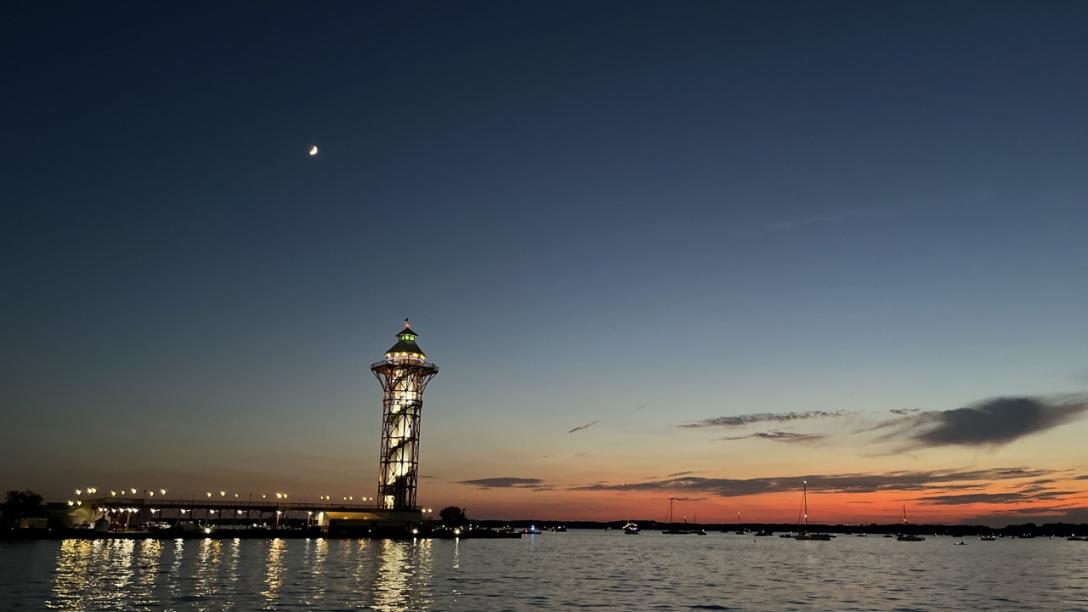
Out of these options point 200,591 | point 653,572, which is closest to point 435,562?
point 653,572

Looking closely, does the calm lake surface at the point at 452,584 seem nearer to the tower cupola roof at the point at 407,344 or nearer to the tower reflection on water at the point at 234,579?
the tower reflection on water at the point at 234,579

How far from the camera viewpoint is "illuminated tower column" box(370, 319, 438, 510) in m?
169

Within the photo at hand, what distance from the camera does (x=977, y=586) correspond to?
9456cm

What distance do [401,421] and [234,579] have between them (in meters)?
93.4

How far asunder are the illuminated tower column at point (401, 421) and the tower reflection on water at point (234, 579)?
50275 mm

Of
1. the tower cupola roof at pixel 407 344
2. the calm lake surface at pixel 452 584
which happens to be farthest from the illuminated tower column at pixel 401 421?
the calm lake surface at pixel 452 584

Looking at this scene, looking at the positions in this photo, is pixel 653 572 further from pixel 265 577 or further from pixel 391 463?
pixel 391 463

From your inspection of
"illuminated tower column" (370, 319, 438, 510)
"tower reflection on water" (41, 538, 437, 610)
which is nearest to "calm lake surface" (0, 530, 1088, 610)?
"tower reflection on water" (41, 538, 437, 610)

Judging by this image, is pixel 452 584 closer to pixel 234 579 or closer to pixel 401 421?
pixel 234 579

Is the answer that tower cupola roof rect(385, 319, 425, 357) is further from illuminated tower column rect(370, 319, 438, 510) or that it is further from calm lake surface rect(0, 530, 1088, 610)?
calm lake surface rect(0, 530, 1088, 610)

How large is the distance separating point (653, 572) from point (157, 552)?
64.3 m

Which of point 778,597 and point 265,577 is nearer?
point 778,597

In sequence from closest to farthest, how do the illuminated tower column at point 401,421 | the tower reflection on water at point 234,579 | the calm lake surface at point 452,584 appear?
the tower reflection on water at point 234,579
the calm lake surface at point 452,584
the illuminated tower column at point 401,421

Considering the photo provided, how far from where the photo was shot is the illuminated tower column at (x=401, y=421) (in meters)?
169
